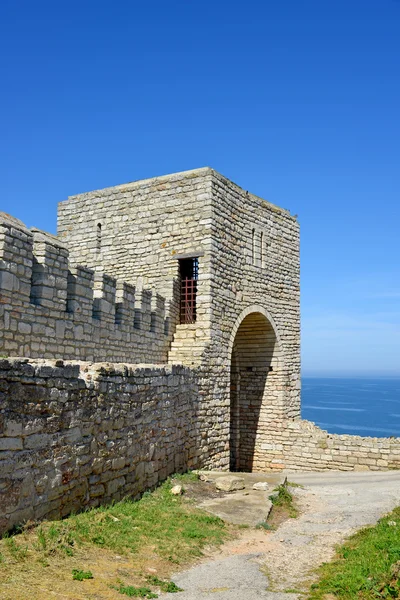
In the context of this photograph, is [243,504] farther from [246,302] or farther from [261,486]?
[246,302]

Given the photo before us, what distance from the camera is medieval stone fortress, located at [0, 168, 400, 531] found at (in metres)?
5.92

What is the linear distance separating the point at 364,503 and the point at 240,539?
3.48 metres

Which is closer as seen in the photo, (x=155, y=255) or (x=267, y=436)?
(x=155, y=255)

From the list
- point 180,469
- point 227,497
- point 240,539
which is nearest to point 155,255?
point 180,469

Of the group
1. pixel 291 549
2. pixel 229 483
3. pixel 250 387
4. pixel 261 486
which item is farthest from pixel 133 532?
pixel 250 387

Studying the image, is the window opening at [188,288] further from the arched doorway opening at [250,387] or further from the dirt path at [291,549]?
the dirt path at [291,549]

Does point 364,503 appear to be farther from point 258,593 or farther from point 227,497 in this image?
point 258,593

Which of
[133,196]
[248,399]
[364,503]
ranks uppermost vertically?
[133,196]

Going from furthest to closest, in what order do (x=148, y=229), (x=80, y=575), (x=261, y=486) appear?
(x=148, y=229)
(x=261, y=486)
(x=80, y=575)

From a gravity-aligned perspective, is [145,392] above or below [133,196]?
below

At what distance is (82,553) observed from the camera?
5.32m

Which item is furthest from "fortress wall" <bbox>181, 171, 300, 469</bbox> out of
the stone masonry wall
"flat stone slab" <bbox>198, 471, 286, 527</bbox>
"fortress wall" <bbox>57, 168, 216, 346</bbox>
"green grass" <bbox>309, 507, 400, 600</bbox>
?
"green grass" <bbox>309, 507, 400, 600</bbox>

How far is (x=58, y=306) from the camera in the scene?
28.3 feet

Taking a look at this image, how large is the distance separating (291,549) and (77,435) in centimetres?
301
